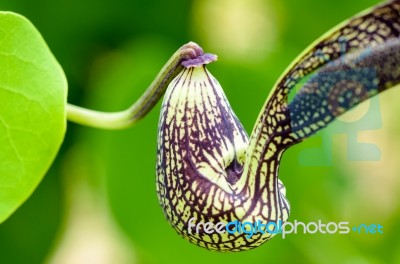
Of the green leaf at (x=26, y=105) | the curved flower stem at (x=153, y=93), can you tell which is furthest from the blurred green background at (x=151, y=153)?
the green leaf at (x=26, y=105)

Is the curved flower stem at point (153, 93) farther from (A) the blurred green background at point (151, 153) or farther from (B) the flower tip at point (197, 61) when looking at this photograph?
(A) the blurred green background at point (151, 153)

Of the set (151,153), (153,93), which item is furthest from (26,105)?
(151,153)

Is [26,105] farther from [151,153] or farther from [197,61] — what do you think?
[151,153]

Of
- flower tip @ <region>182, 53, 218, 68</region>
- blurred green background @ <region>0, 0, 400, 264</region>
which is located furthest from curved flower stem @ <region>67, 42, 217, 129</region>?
blurred green background @ <region>0, 0, 400, 264</region>

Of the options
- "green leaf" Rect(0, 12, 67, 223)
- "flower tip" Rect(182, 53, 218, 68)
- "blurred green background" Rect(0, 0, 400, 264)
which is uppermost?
"flower tip" Rect(182, 53, 218, 68)

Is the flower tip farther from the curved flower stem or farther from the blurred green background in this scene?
the blurred green background

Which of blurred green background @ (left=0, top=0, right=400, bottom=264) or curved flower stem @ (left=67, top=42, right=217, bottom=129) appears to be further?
blurred green background @ (left=0, top=0, right=400, bottom=264)
